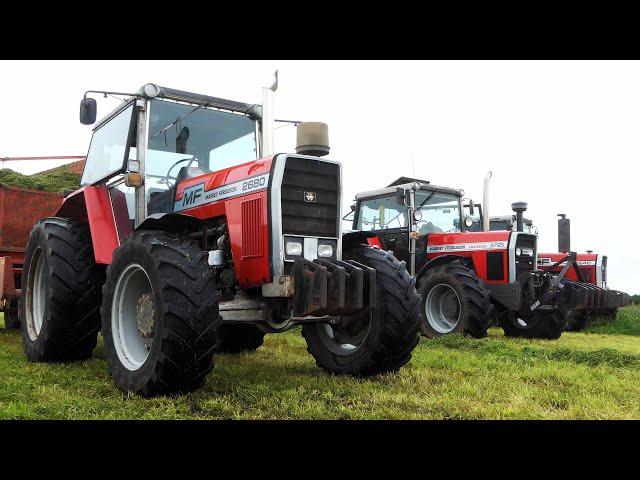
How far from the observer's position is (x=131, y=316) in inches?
184

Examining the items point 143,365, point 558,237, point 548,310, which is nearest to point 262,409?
point 143,365

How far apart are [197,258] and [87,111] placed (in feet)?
7.11

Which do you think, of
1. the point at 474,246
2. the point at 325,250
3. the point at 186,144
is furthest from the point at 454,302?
the point at 186,144

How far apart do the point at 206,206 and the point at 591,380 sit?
141 inches

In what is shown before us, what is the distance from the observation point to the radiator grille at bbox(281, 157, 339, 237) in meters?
4.62

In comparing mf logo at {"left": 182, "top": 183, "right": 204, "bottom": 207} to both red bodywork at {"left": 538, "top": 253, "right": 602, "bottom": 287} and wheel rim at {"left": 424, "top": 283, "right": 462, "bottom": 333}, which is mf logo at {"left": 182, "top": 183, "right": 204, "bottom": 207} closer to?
wheel rim at {"left": 424, "top": 283, "right": 462, "bottom": 333}

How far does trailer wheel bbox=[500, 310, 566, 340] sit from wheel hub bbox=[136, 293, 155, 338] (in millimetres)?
7560

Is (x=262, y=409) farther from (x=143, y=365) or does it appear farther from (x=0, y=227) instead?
(x=0, y=227)

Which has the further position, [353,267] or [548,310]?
[548,310]

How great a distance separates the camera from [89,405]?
12.5ft

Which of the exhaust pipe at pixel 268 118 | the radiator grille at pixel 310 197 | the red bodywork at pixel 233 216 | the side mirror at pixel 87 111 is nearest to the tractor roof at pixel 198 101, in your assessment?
the side mirror at pixel 87 111

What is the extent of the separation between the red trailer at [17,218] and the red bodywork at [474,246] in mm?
6070

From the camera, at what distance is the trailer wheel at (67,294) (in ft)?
17.8

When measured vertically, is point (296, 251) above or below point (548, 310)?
above
